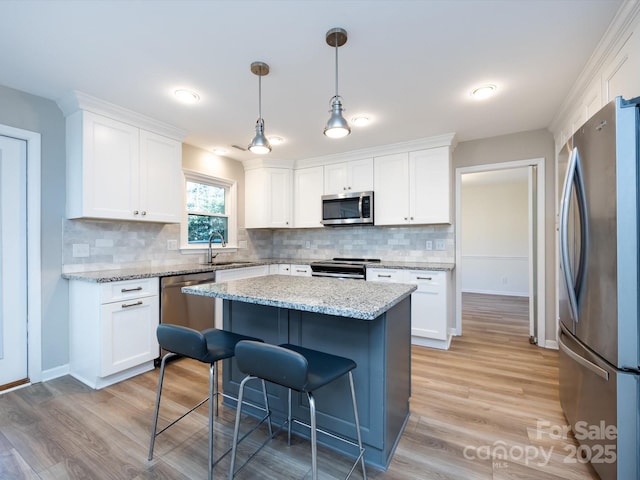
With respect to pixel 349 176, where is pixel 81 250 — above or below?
below

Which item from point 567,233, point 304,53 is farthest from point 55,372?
point 567,233

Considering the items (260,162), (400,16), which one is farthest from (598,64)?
(260,162)

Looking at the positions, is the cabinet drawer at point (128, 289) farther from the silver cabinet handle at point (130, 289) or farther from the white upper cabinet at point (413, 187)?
the white upper cabinet at point (413, 187)

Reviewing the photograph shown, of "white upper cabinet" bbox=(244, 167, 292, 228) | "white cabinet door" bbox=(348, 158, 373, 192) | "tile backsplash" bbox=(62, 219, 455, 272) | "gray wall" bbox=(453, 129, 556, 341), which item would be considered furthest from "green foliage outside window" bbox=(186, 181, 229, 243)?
"gray wall" bbox=(453, 129, 556, 341)

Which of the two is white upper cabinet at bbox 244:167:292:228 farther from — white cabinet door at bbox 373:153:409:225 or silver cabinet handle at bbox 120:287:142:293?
silver cabinet handle at bbox 120:287:142:293

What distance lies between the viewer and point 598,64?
1.94 meters

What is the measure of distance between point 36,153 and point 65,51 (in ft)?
3.37

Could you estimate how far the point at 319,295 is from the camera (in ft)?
5.05

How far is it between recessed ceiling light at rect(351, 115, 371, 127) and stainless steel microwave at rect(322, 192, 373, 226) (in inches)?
38.9

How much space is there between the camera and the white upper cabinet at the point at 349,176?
3.93m

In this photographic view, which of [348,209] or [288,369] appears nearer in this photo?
[288,369]

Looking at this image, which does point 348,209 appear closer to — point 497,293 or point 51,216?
point 51,216

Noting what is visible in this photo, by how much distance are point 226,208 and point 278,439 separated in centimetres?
326

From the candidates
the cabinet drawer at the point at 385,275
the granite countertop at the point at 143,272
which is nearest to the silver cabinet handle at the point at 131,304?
the granite countertop at the point at 143,272
